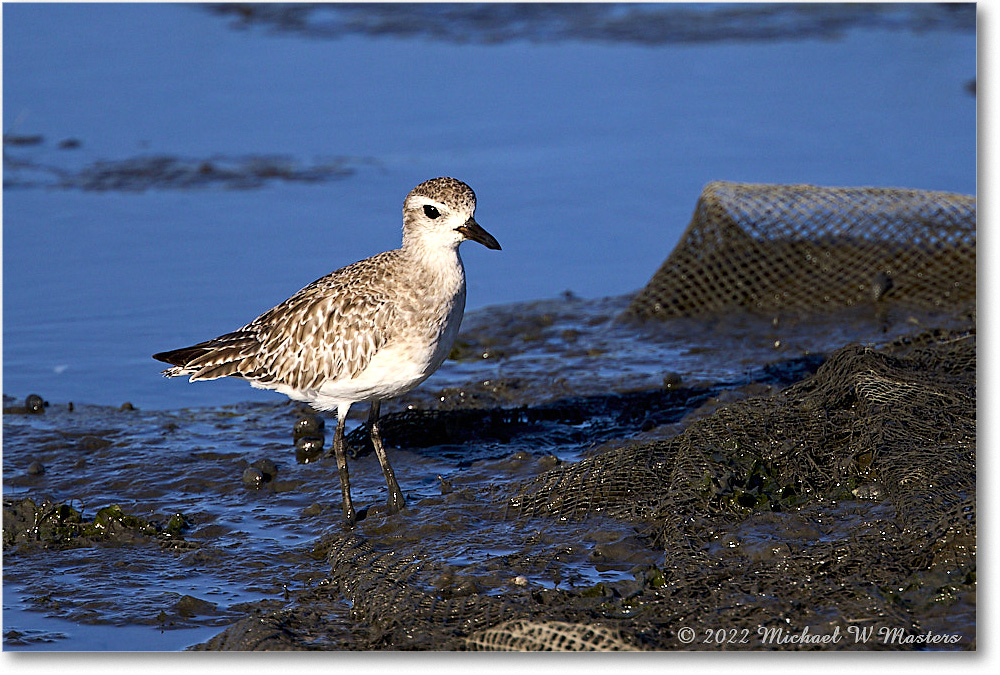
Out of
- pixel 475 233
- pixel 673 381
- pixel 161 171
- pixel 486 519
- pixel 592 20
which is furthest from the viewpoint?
pixel 592 20

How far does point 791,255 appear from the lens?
33.4 ft

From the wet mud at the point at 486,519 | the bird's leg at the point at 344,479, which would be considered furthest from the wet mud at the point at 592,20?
the bird's leg at the point at 344,479

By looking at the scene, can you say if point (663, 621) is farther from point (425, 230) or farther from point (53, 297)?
point (53, 297)

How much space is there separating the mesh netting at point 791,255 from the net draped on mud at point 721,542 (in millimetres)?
2149

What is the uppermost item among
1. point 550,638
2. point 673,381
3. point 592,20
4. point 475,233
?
point 592,20

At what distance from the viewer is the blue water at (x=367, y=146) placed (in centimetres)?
1046

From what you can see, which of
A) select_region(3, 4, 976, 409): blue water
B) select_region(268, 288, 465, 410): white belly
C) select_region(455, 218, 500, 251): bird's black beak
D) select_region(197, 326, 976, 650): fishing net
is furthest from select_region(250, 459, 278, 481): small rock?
select_region(455, 218, 500, 251): bird's black beak

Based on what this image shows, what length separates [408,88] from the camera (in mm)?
14984

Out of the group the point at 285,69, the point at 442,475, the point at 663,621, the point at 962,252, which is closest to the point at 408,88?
the point at 285,69

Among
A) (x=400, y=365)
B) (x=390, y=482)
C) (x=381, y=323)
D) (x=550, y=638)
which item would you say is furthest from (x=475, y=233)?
(x=550, y=638)

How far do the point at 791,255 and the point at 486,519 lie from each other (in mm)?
4595

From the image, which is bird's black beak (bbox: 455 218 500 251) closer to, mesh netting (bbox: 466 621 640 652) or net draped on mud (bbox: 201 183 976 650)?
net draped on mud (bbox: 201 183 976 650)

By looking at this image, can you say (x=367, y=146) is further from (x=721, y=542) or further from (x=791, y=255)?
(x=721, y=542)

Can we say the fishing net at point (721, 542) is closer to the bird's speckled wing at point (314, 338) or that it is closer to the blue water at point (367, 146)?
the bird's speckled wing at point (314, 338)
